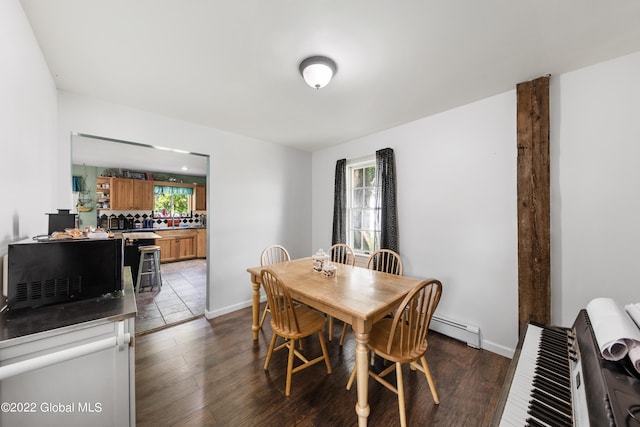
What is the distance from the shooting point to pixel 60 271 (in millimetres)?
1174

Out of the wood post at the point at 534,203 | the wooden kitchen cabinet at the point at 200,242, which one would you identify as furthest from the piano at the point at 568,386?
the wooden kitchen cabinet at the point at 200,242

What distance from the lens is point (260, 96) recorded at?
2.14 m

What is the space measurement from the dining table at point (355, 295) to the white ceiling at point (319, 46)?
65.2 inches

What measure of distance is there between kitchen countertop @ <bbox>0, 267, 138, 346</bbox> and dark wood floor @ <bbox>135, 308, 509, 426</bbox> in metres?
0.85

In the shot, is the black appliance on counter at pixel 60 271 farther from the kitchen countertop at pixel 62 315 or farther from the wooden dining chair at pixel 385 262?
the wooden dining chair at pixel 385 262

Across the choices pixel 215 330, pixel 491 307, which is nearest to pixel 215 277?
pixel 215 330

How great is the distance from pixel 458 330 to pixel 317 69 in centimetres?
266

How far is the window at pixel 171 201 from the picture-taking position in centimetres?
635

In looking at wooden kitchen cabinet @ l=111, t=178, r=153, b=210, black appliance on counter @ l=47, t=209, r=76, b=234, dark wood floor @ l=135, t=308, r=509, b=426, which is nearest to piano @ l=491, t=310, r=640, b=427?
dark wood floor @ l=135, t=308, r=509, b=426

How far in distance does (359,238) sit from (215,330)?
2181 millimetres

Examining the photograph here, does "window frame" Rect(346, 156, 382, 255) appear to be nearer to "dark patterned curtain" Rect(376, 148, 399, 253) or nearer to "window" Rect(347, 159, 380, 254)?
"window" Rect(347, 159, 380, 254)

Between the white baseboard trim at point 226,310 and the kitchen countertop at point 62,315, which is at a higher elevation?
the kitchen countertop at point 62,315

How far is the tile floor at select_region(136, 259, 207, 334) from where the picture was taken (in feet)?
9.19

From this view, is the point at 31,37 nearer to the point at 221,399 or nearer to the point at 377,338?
the point at 221,399
